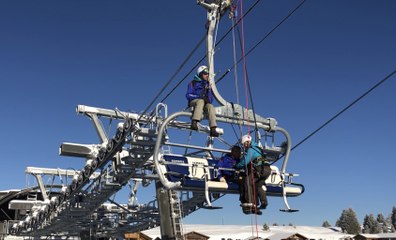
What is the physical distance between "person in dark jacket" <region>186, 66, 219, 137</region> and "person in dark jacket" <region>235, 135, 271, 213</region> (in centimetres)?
89

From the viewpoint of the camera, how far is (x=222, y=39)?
1162 centimetres

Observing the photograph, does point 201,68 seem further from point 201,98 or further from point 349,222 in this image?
point 349,222

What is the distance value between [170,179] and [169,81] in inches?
93.1

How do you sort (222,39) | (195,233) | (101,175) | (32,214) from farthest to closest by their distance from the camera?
(195,233)
(32,214)
(101,175)
(222,39)

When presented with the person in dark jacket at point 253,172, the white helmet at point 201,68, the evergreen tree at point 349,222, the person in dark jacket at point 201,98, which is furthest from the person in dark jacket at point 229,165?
the evergreen tree at point 349,222

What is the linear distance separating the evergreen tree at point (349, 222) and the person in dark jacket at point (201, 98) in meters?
147

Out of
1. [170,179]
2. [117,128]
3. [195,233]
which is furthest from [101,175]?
[195,233]

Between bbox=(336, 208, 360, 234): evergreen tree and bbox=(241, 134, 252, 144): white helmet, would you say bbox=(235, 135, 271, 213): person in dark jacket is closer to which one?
bbox=(241, 134, 252, 144): white helmet

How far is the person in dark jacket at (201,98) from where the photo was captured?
1079 centimetres

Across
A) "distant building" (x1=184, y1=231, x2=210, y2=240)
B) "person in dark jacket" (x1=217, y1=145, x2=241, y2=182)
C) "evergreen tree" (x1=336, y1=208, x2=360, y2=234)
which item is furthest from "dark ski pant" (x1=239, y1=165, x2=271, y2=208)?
"evergreen tree" (x1=336, y1=208, x2=360, y2=234)

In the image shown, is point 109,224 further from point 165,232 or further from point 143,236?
point 143,236

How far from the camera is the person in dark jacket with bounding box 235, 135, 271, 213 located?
34.2 feet

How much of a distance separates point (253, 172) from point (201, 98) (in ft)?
7.10

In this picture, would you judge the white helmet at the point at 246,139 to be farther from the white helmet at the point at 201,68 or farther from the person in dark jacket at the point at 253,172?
the white helmet at the point at 201,68
